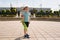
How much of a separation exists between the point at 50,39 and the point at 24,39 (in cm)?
131

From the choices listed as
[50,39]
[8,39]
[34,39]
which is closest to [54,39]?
[50,39]

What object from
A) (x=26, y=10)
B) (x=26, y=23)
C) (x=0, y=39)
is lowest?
(x=0, y=39)

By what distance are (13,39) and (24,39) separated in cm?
58

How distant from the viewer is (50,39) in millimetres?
9906

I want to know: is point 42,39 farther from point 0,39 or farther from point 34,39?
point 0,39

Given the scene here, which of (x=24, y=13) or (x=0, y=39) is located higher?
(x=24, y=13)

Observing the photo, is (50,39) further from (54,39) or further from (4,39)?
(4,39)

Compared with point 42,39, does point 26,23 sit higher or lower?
higher

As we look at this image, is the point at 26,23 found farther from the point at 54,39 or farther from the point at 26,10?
the point at 54,39

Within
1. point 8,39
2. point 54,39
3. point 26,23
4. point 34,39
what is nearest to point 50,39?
point 54,39

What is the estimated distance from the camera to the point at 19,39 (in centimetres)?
995

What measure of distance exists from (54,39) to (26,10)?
6.69 feet

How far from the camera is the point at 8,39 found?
1001 centimetres

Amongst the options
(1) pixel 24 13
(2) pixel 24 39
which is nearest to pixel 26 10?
(1) pixel 24 13
